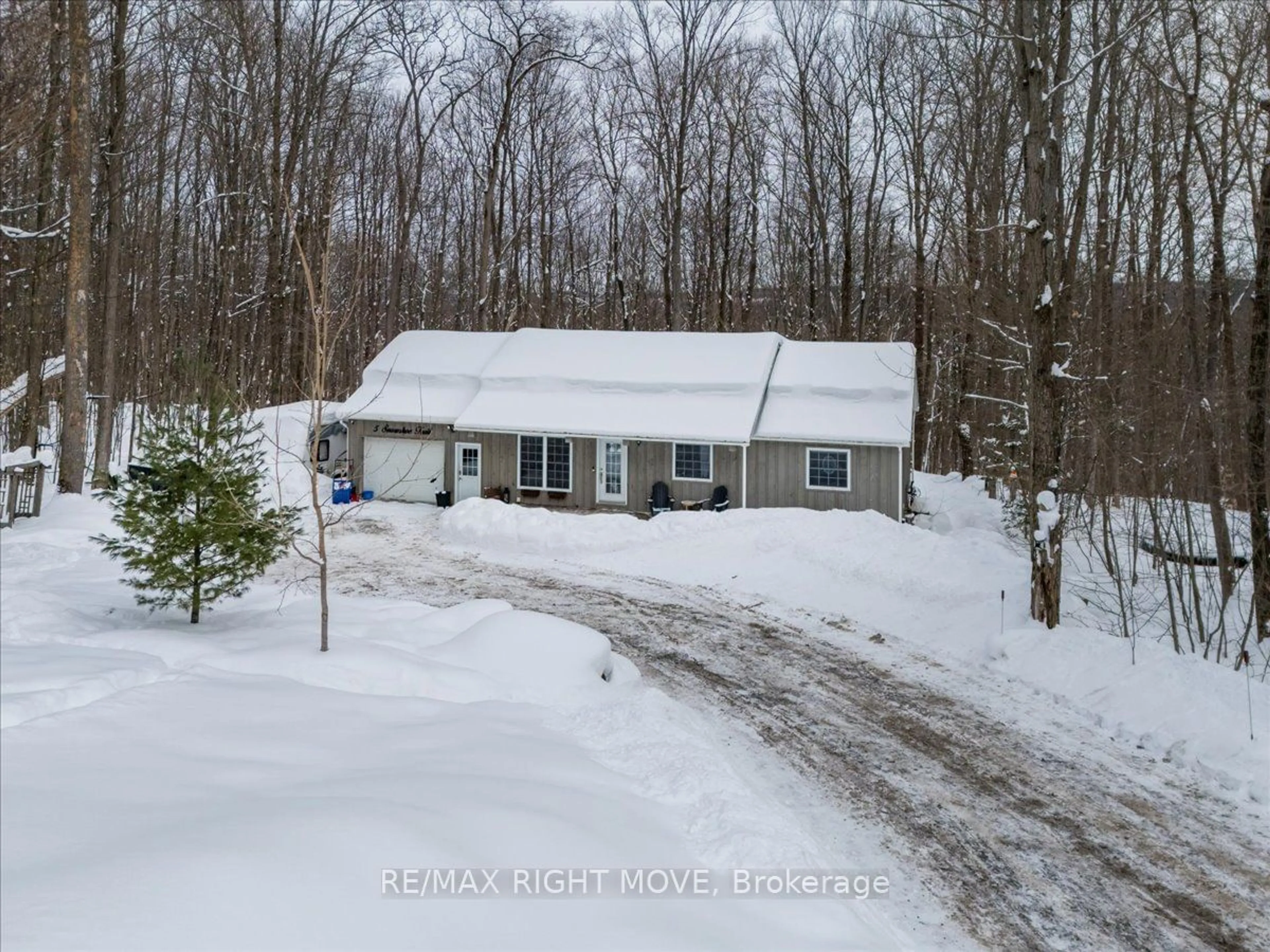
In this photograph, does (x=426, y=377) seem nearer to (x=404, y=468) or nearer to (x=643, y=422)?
(x=404, y=468)

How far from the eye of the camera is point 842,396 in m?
20.2

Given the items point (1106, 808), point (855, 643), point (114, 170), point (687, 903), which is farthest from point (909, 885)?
point (114, 170)

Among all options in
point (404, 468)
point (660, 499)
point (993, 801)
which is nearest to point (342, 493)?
point (404, 468)

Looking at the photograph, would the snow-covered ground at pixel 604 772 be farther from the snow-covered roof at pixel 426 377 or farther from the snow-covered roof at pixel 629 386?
the snow-covered roof at pixel 426 377

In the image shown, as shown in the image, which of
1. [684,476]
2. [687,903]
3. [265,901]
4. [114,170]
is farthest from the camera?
[684,476]

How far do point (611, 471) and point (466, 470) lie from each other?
391 cm

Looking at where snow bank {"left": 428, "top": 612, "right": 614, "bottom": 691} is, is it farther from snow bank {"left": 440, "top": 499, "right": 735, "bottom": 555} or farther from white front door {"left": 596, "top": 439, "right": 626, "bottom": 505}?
white front door {"left": 596, "top": 439, "right": 626, "bottom": 505}

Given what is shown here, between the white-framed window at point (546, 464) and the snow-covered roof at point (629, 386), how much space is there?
0.62 metres

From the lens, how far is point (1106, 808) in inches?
245

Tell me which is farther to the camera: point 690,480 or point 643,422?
point 643,422

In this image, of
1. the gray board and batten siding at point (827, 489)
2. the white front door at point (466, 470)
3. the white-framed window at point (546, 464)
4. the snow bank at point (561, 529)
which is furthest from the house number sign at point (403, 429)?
the gray board and batten siding at point (827, 489)

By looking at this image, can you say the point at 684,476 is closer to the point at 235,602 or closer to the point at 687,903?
the point at 235,602

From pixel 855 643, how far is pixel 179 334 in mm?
30969

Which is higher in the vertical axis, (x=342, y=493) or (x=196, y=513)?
(x=342, y=493)
